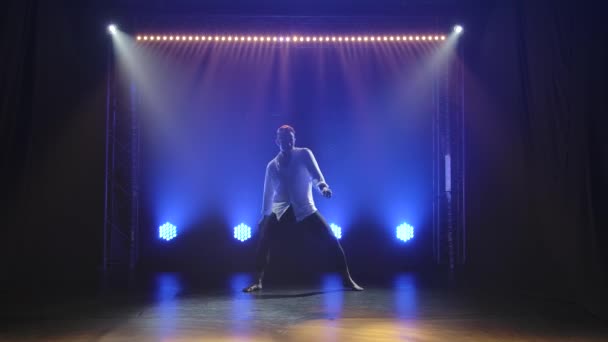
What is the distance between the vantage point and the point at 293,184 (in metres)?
5.59

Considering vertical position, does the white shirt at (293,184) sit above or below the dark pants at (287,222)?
above

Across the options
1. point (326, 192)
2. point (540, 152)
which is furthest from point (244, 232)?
point (540, 152)

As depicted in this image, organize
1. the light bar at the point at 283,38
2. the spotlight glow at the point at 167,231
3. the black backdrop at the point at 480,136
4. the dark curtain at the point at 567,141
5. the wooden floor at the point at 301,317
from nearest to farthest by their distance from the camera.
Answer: the wooden floor at the point at 301,317, the dark curtain at the point at 567,141, the black backdrop at the point at 480,136, the light bar at the point at 283,38, the spotlight glow at the point at 167,231

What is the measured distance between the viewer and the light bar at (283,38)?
823cm

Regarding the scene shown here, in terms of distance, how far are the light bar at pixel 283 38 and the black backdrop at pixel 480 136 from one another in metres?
0.49

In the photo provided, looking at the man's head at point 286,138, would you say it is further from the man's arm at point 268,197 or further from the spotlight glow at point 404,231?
the spotlight glow at point 404,231

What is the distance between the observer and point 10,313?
13.9 ft

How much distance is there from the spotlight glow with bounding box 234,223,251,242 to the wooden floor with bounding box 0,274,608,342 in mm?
3110

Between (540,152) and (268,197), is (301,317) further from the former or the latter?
(540,152)

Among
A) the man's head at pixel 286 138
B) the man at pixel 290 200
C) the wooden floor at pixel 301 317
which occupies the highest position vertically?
the man's head at pixel 286 138

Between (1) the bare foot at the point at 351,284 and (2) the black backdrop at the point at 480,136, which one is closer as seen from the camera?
(2) the black backdrop at the point at 480,136

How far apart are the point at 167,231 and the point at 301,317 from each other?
17.0 ft

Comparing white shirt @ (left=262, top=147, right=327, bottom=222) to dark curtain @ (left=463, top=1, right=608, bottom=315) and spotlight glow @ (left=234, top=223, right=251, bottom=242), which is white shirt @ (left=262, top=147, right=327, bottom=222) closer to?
dark curtain @ (left=463, top=1, right=608, bottom=315)

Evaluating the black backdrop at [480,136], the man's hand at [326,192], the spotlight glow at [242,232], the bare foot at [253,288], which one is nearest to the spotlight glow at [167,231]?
the spotlight glow at [242,232]
